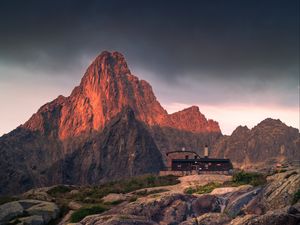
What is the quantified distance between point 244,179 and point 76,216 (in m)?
23.3

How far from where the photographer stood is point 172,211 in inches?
1390

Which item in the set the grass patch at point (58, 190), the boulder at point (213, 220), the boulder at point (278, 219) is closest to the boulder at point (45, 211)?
the grass patch at point (58, 190)

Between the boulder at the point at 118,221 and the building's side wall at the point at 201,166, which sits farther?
the building's side wall at the point at 201,166

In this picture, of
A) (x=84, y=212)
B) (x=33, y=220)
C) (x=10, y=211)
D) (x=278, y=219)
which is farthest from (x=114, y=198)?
(x=278, y=219)

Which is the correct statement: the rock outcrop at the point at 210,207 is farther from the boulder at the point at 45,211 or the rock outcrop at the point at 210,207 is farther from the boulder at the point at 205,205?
the boulder at the point at 45,211

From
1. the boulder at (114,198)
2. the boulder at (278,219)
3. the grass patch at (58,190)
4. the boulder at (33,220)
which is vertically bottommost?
the boulder at (33,220)

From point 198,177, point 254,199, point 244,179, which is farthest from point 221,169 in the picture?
point 254,199

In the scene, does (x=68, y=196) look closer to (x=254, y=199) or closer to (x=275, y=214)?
(x=254, y=199)

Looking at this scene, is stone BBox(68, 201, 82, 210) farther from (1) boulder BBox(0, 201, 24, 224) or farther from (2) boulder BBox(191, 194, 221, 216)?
(2) boulder BBox(191, 194, 221, 216)

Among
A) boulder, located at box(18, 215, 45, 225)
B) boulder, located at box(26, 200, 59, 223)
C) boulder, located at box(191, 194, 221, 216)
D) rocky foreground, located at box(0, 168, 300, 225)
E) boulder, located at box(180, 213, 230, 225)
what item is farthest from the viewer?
boulder, located at box(26, 200, 59, 223)

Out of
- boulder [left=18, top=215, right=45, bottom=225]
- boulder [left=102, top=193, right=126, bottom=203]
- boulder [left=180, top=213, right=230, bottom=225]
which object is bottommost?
boulder [left=18, top=215, right=45, bottom=225]

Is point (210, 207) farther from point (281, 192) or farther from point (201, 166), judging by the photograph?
point (201, 166)

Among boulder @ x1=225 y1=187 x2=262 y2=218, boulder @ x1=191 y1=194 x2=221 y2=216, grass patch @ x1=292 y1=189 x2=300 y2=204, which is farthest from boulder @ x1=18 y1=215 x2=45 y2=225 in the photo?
grass patch @ x1=292 y1=189 x2=300 y2=204

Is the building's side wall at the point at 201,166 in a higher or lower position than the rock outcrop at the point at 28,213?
higher
